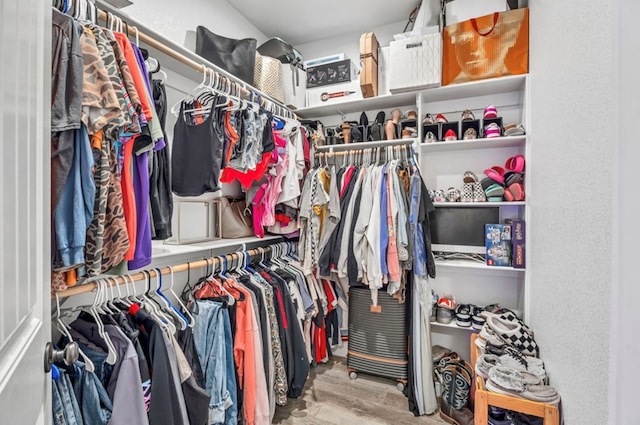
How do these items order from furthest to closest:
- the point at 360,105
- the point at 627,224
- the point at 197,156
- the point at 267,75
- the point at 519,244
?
the point at 360,105
the point at 267,75
the point at 519,244
the point at 197,156
the point at 627,224

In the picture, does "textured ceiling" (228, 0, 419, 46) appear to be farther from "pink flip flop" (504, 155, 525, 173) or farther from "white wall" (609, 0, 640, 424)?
"white wall" (609, 0, 640, 424)

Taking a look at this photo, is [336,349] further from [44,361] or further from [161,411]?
[44,361]

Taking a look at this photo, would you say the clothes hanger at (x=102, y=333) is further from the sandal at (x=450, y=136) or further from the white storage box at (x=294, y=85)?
the sandal at (x=450, y=136)

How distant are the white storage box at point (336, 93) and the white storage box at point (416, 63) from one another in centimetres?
40

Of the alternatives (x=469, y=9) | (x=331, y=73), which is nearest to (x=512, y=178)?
(x=469, y=9)

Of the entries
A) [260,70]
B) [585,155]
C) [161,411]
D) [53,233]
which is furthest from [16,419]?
[260,70]

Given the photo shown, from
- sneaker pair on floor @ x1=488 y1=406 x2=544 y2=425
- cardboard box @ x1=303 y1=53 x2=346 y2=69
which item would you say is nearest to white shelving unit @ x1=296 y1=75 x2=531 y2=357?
cardboard box @ x1=303 y1=53 x2=346 y2=69

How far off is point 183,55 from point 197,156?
0.57 m

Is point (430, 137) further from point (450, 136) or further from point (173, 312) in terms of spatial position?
point (173, 312)

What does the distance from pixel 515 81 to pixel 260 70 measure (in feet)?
5.72

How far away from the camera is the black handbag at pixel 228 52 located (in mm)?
1932

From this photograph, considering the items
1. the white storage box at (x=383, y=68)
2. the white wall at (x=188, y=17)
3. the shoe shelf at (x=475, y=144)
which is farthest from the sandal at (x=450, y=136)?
the white wall at (x=188, y=17)

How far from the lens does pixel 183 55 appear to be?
1.62m

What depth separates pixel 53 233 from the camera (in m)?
0.88
